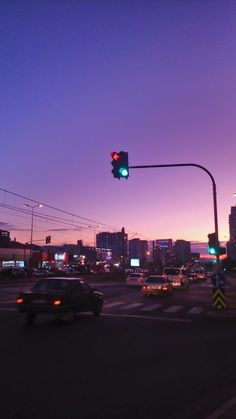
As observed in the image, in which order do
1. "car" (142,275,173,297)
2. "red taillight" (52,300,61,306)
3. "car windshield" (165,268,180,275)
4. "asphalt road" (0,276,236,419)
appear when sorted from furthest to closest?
"car windshield" (165,268,180,275)
"car" (142,275,173,297)
"red taillight" (52,300,61,306)
"asphalt road" (0,276,236,419)

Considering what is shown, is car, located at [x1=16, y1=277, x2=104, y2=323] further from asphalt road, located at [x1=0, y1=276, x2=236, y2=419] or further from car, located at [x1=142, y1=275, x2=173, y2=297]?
car, located at [x1=142, y1=275, x2=173, y2=297]

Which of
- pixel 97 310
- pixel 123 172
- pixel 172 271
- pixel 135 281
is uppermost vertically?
pixel 123 172

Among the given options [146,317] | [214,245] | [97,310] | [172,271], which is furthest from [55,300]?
[172,271]

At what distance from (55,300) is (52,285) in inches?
42.2

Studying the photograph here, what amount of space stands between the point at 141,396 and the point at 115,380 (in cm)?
115

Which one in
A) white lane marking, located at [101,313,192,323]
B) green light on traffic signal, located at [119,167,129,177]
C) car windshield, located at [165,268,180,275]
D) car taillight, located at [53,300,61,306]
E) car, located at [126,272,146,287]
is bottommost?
white lane marking, located at [101,313,192,323]

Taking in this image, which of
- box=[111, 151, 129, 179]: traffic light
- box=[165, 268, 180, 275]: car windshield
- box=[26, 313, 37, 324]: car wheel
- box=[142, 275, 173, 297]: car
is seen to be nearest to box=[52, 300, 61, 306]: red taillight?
box=[26, 313, 37, 324]: car wheel

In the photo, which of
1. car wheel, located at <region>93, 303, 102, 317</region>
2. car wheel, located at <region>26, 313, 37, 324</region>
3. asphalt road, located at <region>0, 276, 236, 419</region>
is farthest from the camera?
car wheel, located at <region>93, 303, 102, 317</region>

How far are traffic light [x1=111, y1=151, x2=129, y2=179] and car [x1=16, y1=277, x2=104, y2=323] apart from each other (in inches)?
164

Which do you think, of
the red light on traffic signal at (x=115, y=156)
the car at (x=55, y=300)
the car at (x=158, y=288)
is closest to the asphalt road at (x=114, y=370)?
the car at (x=55, y=300)

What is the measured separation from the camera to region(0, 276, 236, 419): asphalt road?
23.7 feet

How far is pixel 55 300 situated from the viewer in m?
17.6

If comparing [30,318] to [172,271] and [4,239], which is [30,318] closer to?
[172,271]

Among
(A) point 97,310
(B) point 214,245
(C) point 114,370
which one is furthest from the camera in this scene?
(B) point 214,245
